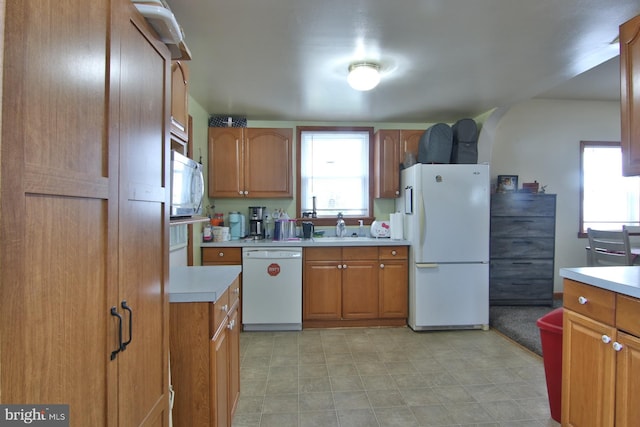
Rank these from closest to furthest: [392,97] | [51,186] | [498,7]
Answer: [51,186] < [498,7] < [392,97]

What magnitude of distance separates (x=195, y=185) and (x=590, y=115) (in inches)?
196

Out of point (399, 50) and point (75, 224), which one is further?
point (399, 50)

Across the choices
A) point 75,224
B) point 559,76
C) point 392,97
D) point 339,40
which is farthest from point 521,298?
point 75,224

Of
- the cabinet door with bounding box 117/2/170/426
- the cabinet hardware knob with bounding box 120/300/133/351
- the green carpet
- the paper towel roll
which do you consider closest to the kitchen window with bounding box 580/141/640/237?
the green carpet

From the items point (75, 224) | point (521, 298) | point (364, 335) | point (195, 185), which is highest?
point (195, 185)

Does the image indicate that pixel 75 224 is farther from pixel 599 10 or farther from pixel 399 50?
pixel 599 10


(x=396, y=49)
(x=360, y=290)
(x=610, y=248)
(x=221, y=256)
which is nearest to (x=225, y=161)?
(x=221, y=256)

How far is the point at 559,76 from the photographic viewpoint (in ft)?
8.89

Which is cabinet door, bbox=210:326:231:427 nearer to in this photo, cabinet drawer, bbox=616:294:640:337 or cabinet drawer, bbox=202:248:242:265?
cabinet drawer, bbox=202:248:242:265

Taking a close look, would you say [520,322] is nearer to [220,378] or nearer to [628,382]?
[628,382]

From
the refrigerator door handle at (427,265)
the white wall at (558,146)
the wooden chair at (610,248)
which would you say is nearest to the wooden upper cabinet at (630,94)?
the refrigerator door handle at (427,265)

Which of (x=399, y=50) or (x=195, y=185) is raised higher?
(x=399, y=50)

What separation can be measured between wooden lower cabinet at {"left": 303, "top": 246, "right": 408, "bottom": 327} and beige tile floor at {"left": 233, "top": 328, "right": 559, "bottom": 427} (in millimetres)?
182

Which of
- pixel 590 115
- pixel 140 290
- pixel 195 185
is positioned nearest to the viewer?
pixel 140 290
